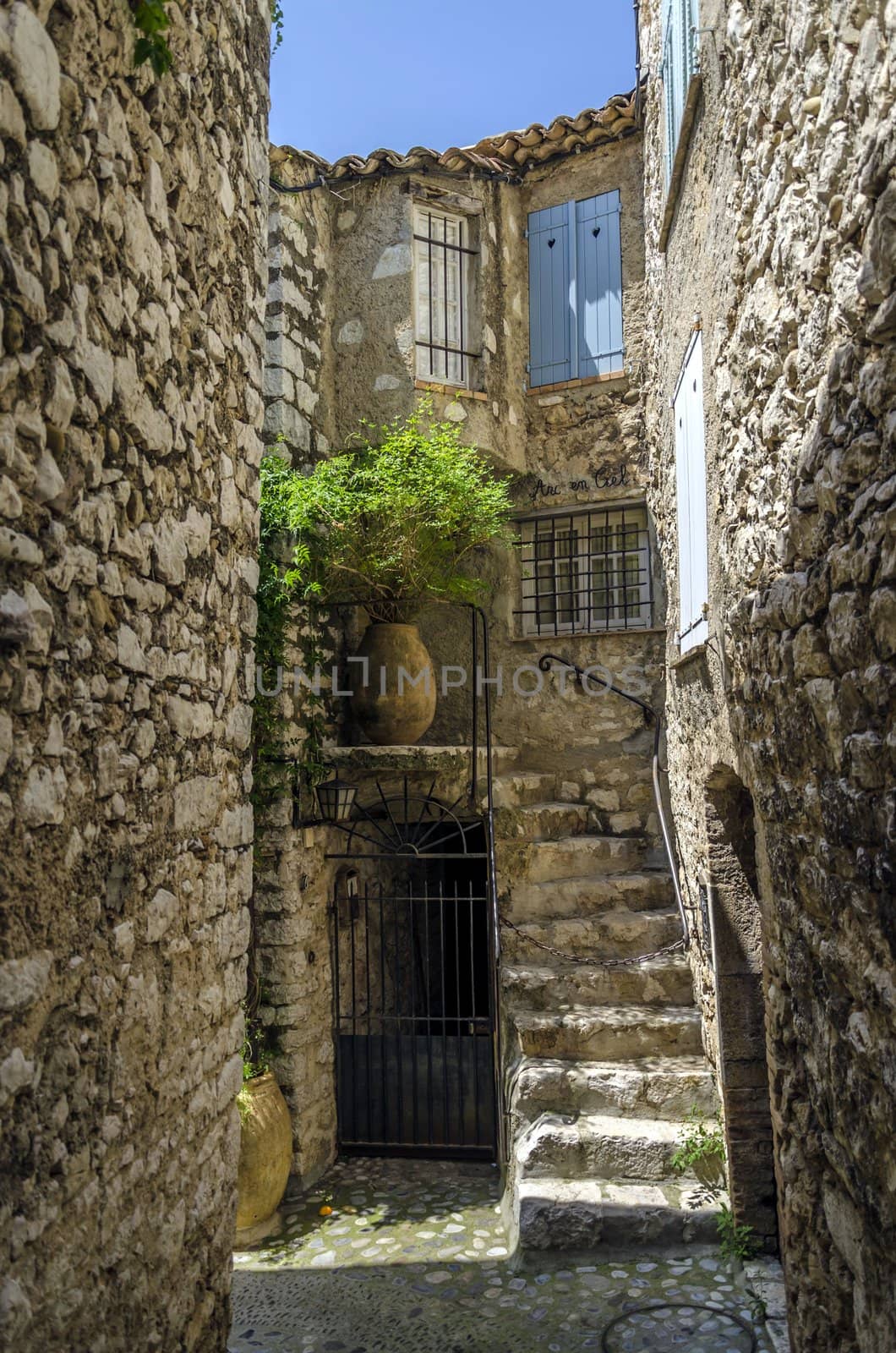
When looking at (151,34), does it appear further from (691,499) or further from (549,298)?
(549,298)

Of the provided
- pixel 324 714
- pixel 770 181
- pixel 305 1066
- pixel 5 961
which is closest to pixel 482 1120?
pixel 305 1066

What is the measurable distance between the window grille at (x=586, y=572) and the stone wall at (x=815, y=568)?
3.67 m

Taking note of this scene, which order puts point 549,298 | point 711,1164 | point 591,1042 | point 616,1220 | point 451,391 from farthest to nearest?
point 549,298 → point 451,391 → point 591,1042 → point 711,1164 → point 616,1220

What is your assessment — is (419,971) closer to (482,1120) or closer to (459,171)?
(482,1120)

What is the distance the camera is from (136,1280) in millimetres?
2545

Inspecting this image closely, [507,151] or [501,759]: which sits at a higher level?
[507,151]

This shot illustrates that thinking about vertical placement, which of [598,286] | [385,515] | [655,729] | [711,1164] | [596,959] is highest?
[598,286]

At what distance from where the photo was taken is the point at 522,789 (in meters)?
7.22

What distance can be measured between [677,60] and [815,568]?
149 inches

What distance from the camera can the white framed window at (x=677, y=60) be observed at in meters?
4.50

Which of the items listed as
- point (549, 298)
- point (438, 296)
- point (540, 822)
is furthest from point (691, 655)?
point (549, 298)

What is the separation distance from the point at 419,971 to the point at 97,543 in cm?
682

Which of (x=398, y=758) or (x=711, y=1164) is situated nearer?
(x=711, y=1164)

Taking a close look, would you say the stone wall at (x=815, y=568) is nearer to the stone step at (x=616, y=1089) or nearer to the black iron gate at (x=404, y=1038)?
the stone step at (x=616, y=1089)
